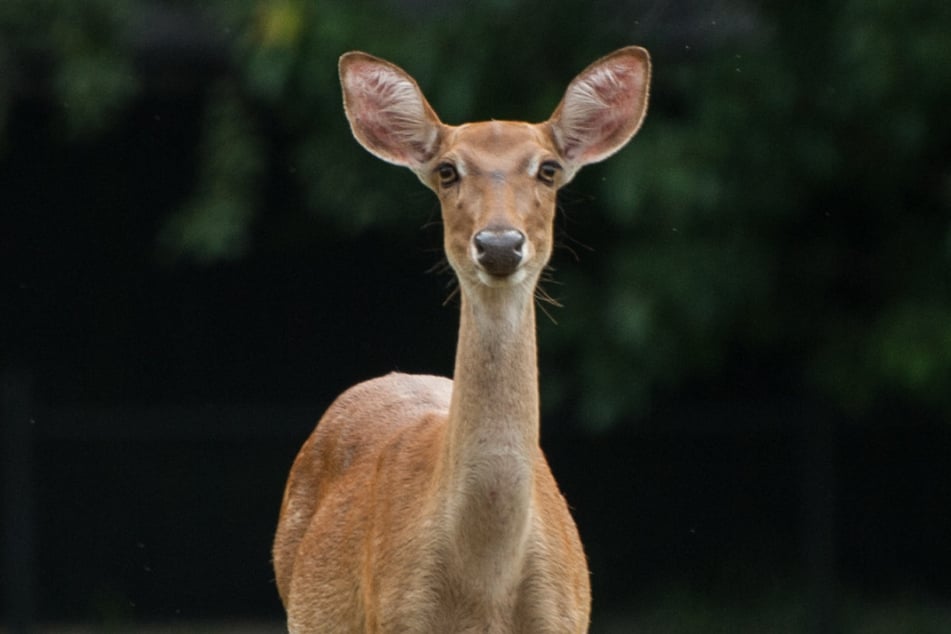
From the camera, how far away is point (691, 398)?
1424cm

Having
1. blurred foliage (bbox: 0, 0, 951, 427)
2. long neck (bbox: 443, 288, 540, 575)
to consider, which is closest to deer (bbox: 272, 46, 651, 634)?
long neck (bbox: 443, 288, 540, 575)

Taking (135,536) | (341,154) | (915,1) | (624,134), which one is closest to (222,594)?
(135,536)

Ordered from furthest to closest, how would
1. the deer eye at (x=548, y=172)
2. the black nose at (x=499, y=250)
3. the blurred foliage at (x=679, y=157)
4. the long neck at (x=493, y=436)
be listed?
1. the blurred foliage at (x=679, y=157)
2. the deer eye at (x=548, y=172)
3. the long neck at (x=493, y=436)
4. the black nose at (x=499, y=250)

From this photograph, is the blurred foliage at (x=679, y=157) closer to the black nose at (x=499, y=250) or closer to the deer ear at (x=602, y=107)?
the deer ear at (x=602, y=107)

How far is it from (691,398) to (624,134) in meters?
7.86

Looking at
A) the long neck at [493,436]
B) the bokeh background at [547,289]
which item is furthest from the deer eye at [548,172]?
the bokeh background at [547,289]

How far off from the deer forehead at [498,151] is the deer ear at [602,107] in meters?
0.21

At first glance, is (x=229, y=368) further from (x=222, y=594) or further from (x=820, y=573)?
(x=820, y=573)

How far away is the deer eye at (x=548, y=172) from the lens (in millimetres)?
6059

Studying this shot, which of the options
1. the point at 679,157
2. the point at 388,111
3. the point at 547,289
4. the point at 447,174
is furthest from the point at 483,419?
the point at 547,289

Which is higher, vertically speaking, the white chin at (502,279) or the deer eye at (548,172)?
the deer eye at (548,172)

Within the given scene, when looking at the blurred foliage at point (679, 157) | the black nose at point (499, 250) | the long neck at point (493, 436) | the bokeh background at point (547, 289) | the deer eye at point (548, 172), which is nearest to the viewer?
the black nose at point (499, 250)

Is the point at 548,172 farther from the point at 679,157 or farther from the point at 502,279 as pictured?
the point at 679,157

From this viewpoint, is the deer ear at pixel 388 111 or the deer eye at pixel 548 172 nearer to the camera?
the deer eye at pixel 548 172
